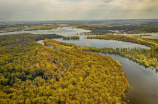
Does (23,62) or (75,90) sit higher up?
(23,62)

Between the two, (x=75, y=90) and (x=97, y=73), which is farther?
(x=97, y=73)

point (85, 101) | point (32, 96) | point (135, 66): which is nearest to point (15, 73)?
point (32, 96)

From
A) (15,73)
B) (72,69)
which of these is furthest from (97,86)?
(15,73)

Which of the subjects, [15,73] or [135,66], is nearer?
[15,73]

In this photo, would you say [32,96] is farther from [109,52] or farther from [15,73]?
[109,52]

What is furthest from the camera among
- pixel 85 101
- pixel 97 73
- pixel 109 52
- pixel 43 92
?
pixel 109 52

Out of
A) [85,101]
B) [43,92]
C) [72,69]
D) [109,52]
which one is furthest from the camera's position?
[109,52]

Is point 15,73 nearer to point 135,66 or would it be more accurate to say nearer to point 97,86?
point 97,86

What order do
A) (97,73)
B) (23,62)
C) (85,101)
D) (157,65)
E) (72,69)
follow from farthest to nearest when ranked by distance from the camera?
(157,65) → (23,62) → (72,69) → (97,73) → (85,101)

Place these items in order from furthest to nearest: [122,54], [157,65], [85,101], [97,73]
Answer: [122,54] → [157,65] → [97,73] → [85,101]
